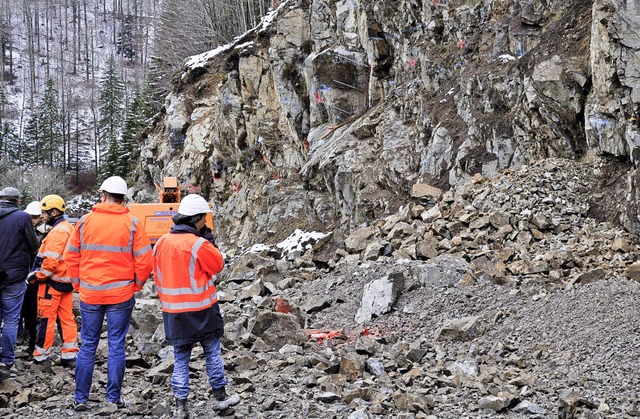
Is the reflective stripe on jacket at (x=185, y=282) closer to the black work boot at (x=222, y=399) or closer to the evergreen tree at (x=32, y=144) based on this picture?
the black work boot at (x=222, y=399)

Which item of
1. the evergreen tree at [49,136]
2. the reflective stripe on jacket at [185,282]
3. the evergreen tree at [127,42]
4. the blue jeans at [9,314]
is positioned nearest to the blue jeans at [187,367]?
the reflective stripe on jacket at [185,282]

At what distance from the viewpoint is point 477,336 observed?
20.7 ft

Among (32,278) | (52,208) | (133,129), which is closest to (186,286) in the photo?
(52,208)

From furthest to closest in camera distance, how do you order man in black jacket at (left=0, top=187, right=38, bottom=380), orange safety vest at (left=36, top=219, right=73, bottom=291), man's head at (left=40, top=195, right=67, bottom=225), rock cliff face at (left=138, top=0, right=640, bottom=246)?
rock cliff face at (left=138, top=0, right=640, bottom=246) < man's head at (left=40, top=195, right=67, bottom=225) < orange safety vest at (left=36, top=219, right=73, bottom=291) < man in black jacket at (left=0, top=187, right=38, bottom=380)

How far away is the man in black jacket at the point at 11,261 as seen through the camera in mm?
5449

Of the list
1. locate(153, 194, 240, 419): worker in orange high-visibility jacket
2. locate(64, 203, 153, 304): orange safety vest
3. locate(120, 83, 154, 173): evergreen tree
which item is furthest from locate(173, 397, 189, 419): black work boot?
locate(120, 83, 154, 173): evergreen tree

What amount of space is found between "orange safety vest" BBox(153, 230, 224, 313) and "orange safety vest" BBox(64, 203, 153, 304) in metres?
0.43

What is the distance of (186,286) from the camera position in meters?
4.32

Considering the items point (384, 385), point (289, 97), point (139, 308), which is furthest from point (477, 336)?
point (289, 97)

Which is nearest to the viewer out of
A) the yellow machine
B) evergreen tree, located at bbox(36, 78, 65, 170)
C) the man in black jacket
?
the man in black jacket

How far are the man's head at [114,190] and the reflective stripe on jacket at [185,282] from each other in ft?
2.11

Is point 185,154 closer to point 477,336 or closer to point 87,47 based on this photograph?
point 477,336

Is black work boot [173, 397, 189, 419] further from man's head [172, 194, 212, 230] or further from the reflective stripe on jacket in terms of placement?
man's head [172, 194, 212, 230]

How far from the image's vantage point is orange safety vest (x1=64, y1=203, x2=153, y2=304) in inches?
180
